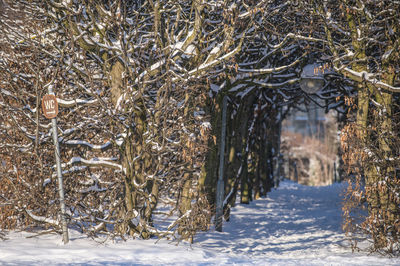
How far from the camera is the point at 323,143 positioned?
62188 mm

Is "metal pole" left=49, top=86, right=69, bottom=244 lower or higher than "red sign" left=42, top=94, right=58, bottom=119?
lower

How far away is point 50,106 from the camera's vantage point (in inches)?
291

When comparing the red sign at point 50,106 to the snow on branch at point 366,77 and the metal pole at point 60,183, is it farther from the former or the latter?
the snow on branch at point 366,77

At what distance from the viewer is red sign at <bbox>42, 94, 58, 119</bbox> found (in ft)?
24.2

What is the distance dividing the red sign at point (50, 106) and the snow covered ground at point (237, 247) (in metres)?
2.02

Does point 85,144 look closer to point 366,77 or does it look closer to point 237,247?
point 237,247

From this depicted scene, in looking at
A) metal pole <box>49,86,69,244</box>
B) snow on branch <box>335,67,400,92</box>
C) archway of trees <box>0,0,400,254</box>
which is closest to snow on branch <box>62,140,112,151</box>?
archway of trees <box>0,0,400,254</box>

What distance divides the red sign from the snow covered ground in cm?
202

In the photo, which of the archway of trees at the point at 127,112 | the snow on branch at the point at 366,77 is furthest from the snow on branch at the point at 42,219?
the snow on branch at the point at 366,77

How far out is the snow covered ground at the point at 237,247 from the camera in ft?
23.4

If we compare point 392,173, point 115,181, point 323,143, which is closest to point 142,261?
point 115,181

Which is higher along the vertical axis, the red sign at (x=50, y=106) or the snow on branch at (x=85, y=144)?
the red sign at (x=50, y=106)

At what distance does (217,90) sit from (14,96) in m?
5.22

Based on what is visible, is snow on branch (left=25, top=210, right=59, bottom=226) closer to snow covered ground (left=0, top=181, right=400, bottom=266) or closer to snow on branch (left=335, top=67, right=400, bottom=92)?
snow covered ground (left=0, top=181, right=400, bottom=266)
